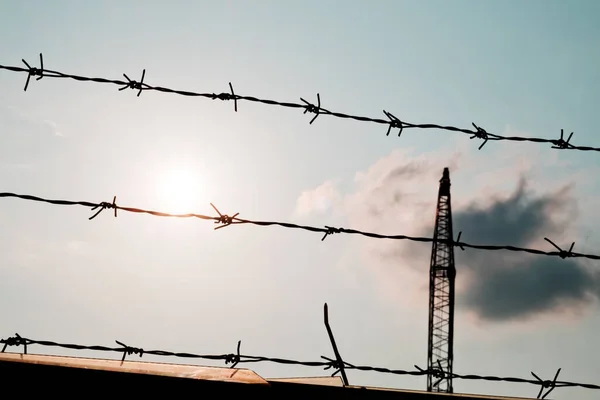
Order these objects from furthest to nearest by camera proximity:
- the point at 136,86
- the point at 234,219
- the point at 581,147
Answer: the point at 581,147, the point at 136,86, the point at 234,219

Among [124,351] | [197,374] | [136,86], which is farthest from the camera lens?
[136,86]

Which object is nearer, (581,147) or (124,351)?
(124,351)

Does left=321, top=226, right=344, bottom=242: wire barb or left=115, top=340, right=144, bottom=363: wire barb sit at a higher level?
left=321, top=226, right=344, bottom=242: wire barb

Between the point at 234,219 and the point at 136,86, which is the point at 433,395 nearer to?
the point at 234,219

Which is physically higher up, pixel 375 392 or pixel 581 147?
pixel 581 147

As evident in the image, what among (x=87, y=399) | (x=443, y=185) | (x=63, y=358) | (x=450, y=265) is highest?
(x=443, y=185)

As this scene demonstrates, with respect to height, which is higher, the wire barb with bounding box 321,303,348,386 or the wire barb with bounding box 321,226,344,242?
the wire barb with bounding box 321,226,344,242

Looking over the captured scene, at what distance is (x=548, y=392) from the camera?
132 inches

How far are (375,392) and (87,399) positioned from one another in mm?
1093

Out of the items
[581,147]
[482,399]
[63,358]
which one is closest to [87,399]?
[63,358]

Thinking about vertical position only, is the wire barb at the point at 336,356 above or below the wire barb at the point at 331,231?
below

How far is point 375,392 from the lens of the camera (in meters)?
2.29

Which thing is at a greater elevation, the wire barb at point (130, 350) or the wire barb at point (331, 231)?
the wire barb at point (331, 231)

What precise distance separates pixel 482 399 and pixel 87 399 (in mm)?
1554
